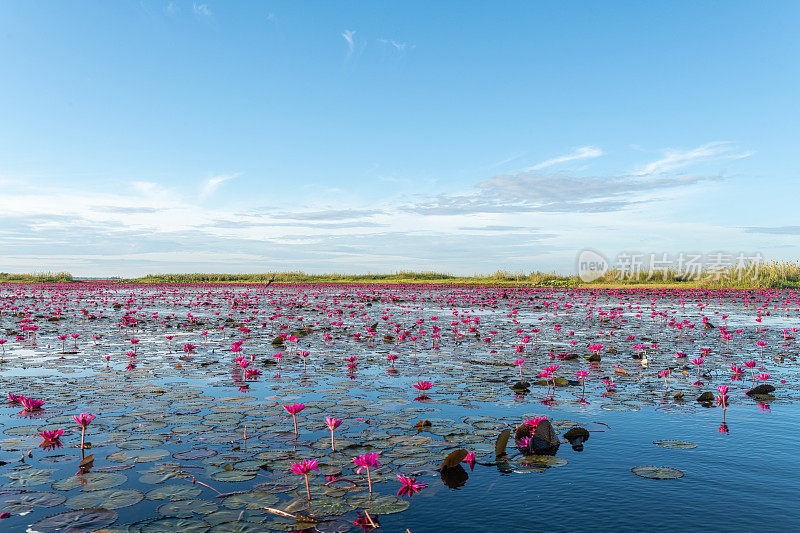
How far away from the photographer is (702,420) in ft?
22.2

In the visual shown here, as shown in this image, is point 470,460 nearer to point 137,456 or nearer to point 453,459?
point 453,459

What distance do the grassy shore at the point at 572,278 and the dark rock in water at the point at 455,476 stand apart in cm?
4273

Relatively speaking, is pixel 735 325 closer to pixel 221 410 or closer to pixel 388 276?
pixel 221 410

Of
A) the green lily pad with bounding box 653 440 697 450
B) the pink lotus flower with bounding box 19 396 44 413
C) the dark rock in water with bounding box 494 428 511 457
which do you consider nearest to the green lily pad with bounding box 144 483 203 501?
the dark rock in water with bounding box 494 428 511 457

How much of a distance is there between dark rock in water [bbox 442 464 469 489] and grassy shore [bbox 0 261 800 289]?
42.7 m

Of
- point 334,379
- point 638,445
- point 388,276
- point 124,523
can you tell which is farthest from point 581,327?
point 388,276

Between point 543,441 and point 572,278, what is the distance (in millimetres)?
49837

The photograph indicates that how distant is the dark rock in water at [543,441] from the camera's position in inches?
217

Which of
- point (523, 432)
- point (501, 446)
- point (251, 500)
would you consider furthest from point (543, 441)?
point (251, 500)

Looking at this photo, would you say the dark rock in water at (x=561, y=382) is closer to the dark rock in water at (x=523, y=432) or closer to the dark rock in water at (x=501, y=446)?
the dark rock in water at (x=523, y=432)

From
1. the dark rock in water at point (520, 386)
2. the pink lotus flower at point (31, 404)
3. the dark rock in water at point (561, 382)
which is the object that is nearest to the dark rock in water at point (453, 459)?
the dark rock in water at point (520, 386)

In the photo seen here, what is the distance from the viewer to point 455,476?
4.90 meters

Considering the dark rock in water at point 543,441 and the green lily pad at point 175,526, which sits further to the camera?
the dark rock in water at point 543,441

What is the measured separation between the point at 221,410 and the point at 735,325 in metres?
17.8
